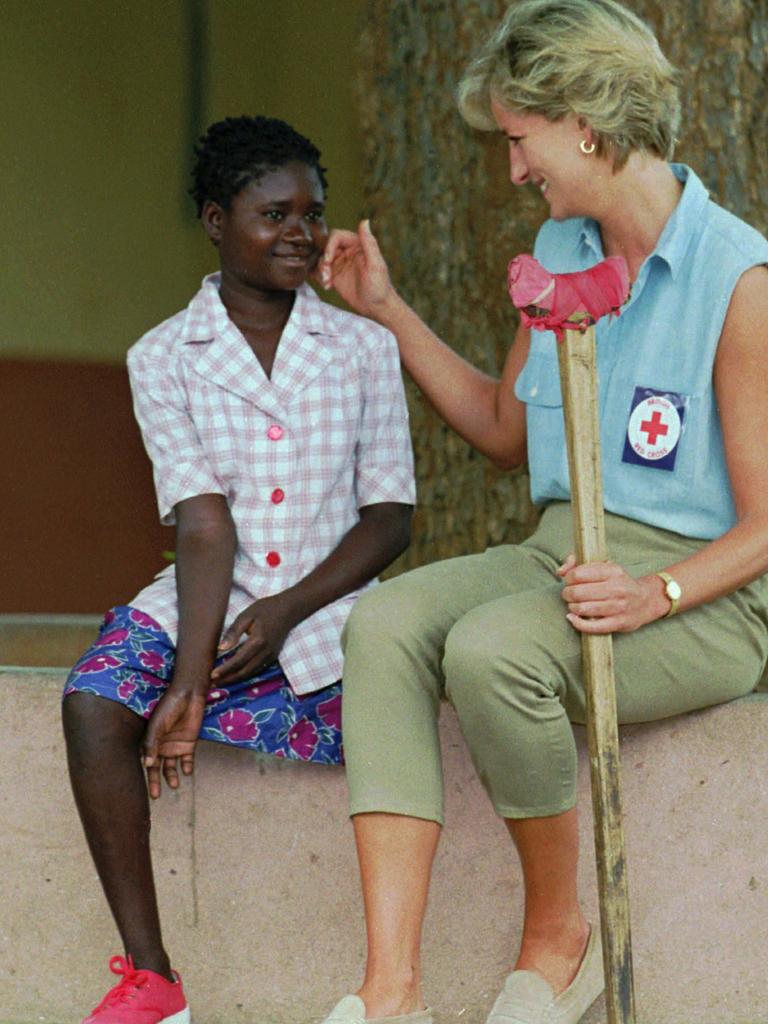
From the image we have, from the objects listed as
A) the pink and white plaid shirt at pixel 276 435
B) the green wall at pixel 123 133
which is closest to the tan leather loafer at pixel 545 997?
the pink and white plaid shirt at pixel 276 435

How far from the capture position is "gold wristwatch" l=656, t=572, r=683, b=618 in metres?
2.76

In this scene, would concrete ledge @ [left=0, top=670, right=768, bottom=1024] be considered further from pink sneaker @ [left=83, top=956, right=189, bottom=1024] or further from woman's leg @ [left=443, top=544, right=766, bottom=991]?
pink sneaker @ [left=83, top=956, right=189, bottom=1024]

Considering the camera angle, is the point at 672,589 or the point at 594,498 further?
the point at 672,589

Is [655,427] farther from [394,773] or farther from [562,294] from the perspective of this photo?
[394,773]

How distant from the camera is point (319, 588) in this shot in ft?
10.3

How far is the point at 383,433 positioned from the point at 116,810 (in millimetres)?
841

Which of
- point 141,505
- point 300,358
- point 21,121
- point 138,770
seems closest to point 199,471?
point 300,358

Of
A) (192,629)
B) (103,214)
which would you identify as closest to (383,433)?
(192,629)

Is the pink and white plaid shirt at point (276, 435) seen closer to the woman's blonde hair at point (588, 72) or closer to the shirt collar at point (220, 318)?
the shirt collar at point (220, 318)

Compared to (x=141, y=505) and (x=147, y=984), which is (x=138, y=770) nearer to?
(x=147, y=984)

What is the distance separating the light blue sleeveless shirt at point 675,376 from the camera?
2.88 metres

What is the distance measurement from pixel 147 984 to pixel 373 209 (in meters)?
2.40

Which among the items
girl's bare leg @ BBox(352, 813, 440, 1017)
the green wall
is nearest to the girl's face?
girl's bare leg @ BBox(352, 813, 440, 1017)

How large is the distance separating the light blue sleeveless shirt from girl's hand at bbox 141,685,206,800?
778 mm
